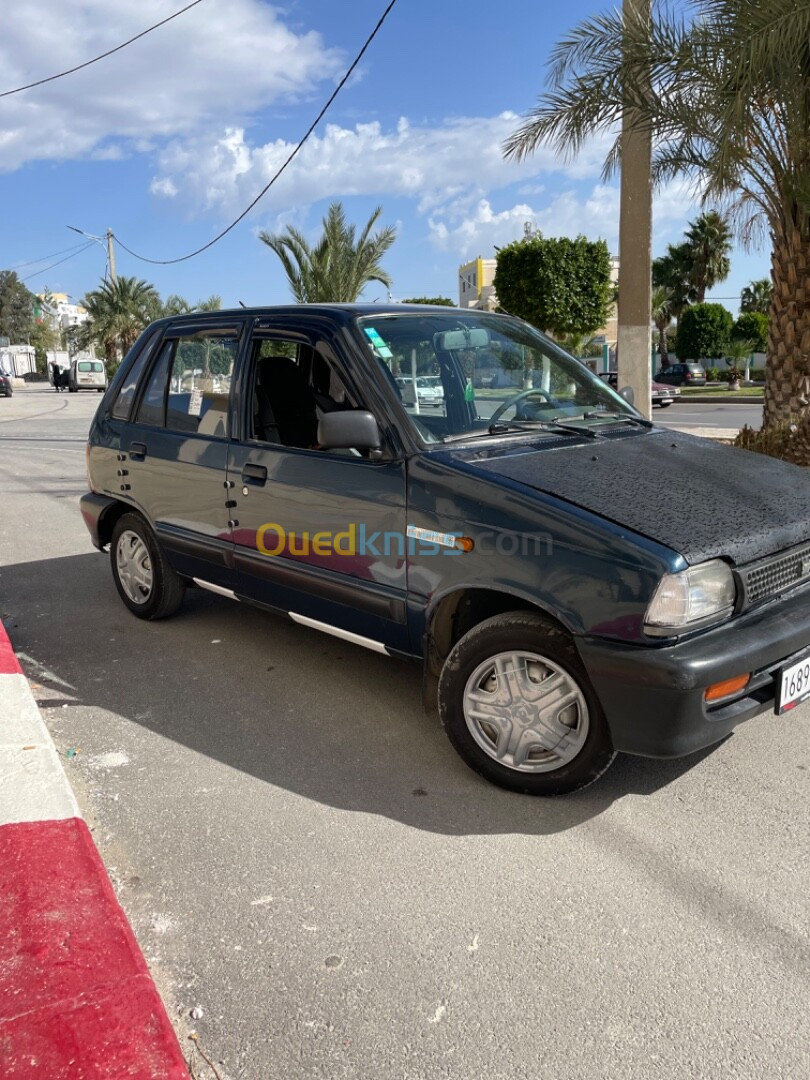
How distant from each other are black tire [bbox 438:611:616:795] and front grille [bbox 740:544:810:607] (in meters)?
0.65

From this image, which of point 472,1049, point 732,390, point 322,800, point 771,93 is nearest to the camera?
point 472,1049

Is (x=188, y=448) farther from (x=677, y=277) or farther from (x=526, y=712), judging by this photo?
(x=677, y=277)

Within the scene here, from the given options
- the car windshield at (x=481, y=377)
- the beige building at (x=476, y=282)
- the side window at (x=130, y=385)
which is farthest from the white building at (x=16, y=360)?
the car windshield at (x=481, y=377)

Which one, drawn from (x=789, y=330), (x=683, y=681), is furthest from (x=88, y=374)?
(x=683, y=681)

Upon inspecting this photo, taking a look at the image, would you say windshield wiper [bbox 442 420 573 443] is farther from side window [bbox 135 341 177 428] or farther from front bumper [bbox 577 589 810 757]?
side window [bbox 135 341 177 428]

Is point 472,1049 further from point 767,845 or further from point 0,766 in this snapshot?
point 0,766

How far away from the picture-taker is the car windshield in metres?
3.86

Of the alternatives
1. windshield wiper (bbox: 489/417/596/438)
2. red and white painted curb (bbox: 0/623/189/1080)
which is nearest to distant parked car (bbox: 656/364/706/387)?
windshield wiper (bbox: 489/417/596/438)

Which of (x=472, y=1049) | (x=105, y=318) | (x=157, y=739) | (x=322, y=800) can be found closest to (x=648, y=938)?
(x=472, y=1049)

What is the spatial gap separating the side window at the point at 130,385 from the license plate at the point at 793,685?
3.89m

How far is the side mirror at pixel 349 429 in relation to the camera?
3.58 m

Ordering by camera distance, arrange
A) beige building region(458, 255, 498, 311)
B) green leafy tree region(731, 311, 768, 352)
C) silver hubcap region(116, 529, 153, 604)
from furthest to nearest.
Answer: beige building region(458, 255, 498, 311) → green leafy tree region(731, 311, 768, 352) → silver hubcap region(116, 529, 153, 604)

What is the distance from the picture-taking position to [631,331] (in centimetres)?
1019

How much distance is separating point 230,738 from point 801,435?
8526mm
